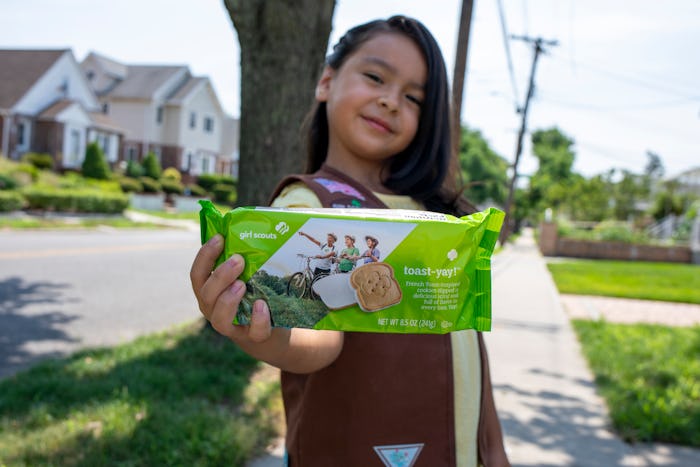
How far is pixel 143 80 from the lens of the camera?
1443 inches

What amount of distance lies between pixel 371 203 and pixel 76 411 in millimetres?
2807

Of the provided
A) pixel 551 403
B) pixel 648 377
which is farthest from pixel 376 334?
pixel 648 377

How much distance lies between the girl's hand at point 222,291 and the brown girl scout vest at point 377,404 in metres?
0.29

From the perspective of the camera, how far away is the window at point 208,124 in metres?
38.9

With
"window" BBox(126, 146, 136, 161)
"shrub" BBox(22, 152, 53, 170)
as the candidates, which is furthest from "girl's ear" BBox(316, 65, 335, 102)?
"window" BBox(126, 146, 136, 161)

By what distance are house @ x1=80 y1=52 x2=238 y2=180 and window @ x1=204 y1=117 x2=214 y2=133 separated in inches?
2.4

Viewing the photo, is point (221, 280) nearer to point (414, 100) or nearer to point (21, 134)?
point (414, 100)

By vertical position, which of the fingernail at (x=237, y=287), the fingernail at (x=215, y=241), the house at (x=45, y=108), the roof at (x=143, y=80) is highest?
the roof at (x=143, y=80)

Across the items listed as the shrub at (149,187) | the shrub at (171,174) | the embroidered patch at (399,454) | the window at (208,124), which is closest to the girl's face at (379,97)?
the embroidered patch at (399,454)

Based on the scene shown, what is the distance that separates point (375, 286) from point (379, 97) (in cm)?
58

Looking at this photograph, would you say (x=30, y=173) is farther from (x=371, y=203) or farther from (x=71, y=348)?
(x=371, y=203)

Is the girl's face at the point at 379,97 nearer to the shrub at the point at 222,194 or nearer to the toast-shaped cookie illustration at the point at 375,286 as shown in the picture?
the toast-shaped cookie illustration at the point at 375,286

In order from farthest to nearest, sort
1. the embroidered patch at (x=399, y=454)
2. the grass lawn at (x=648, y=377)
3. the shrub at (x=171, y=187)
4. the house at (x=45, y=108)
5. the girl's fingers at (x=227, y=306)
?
1. the shrub at (x=171, y=187)
2. the house at (x=45, y=108)
3. the grass lawn at (x=648, y=377)
4. the embroidered patch at (x=399, y=454)
5. the girl's fingers at (x=227, y=306)

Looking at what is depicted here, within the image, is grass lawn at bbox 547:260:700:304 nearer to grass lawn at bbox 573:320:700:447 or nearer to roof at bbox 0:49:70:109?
grass lawn at bbox 573:320:700:447
